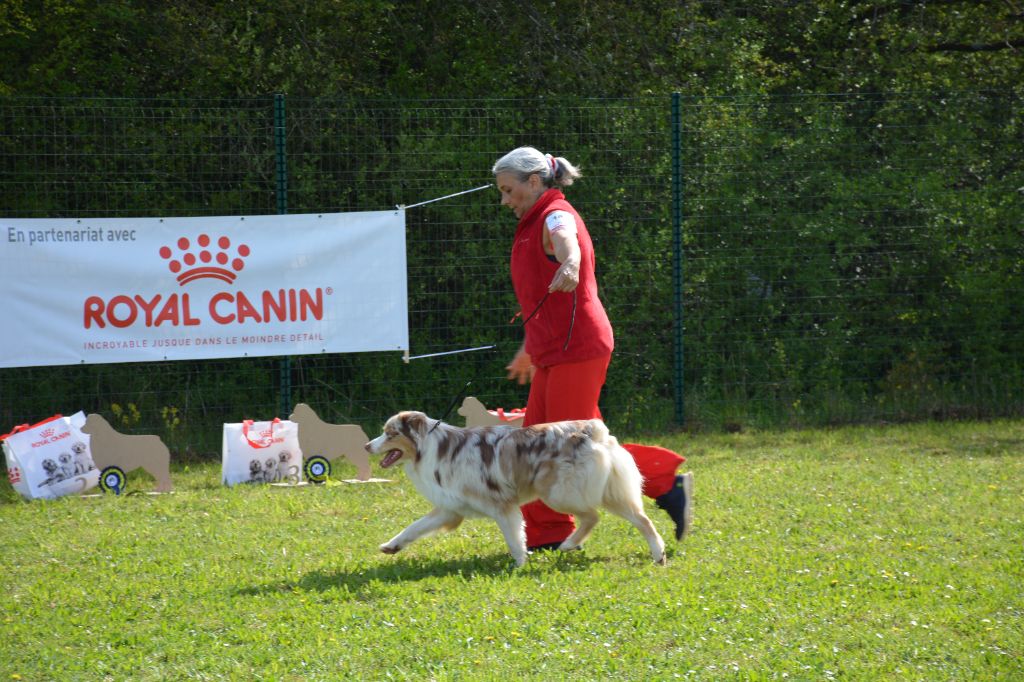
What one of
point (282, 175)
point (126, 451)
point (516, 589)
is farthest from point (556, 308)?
point (282, 175)

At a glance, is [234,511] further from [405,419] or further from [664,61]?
[664,61]

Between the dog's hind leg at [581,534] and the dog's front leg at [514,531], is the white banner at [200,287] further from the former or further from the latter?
the dog's front leg at [514,531]

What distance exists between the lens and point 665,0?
1348 centimetres

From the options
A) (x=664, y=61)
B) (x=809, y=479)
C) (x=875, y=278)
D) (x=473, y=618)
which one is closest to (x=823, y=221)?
(x=875, y=278)

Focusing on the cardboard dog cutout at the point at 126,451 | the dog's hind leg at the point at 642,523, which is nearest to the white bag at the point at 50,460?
the cardboard dog cutout at the point at 126,451

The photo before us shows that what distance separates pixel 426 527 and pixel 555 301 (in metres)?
1.37

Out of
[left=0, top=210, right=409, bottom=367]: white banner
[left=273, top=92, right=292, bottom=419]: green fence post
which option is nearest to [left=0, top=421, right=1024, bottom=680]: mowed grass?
[left=0, top=210, right=409, bottom=367]: white banner

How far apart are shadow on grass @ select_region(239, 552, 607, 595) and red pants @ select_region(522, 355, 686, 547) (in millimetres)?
217

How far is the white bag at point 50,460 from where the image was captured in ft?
27.5

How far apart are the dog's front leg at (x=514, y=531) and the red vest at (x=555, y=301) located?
820 mm

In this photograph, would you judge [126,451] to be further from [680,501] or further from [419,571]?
[680,501]

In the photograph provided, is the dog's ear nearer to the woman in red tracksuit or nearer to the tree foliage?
the woman in red tracksuit

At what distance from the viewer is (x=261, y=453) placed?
892 cm

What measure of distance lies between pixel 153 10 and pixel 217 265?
400 centimetres
